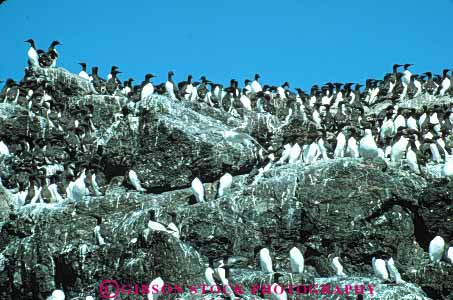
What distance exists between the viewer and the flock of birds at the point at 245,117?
18.4 meters

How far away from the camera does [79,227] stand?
1872 cm

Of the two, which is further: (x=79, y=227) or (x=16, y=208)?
(x=16, y=208)

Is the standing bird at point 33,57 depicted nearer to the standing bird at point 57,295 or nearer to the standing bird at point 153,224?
the standing bird at point 153,224

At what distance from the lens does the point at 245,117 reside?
2475 centimetres

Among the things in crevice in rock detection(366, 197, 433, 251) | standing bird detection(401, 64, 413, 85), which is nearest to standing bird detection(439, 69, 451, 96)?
standing bird detection(401, 64, 413, 85)

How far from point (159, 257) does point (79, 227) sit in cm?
362

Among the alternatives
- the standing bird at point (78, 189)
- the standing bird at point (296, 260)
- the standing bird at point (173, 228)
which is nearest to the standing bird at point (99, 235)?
the standing bird at point (173, 228)

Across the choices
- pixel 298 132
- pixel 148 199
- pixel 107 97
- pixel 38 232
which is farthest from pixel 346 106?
pixel 38 232

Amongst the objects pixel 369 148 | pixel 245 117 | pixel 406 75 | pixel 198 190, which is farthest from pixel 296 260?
pixel 406 75

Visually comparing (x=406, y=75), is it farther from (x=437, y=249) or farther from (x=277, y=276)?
(x=277, y=276)

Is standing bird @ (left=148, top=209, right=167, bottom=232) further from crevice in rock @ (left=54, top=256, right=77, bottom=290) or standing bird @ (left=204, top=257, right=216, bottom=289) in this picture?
crevice in rock @ (left=54, top=256, right=77, bottom=290)

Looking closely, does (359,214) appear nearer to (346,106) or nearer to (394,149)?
(394,149)

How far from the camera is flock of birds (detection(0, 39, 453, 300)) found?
18406mm

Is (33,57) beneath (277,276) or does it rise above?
above
